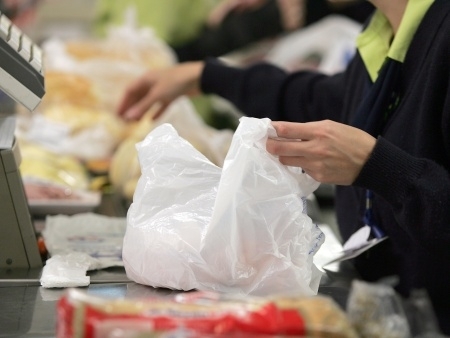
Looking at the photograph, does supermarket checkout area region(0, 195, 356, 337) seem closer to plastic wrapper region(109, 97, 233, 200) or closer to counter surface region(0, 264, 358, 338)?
counter surface region(0, 264, 358, 338)

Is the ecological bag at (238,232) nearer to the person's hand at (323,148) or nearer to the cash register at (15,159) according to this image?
the person's hand at (323,148)

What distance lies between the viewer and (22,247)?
71.0 inches

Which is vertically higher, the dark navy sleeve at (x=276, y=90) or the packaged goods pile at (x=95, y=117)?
the dark navy sleeve at (x=276, y=90)

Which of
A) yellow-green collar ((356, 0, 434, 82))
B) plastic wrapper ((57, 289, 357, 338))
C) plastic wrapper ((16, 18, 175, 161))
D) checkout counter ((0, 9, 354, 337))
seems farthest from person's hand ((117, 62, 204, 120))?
plastic wrapper ((57, 289, 357, 338))

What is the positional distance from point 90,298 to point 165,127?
72 centimetres

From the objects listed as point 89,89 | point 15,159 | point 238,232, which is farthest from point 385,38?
point 89,89

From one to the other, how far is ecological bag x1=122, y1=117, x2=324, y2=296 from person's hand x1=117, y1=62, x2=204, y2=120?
3.73 ft

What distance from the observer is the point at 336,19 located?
13.3ft

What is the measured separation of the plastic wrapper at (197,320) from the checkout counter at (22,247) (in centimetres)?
51

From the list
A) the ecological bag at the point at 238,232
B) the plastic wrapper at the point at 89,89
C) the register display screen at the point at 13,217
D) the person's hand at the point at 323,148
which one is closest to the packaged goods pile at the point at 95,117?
the plastic wrapper at the point at 89,89

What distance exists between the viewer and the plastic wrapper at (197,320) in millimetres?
1005

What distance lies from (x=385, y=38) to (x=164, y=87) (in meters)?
0.88

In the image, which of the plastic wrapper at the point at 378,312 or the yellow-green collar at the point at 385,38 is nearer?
the plastic wrapper at the point at 378,312

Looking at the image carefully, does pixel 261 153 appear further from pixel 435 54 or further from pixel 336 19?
pixel 336 19
